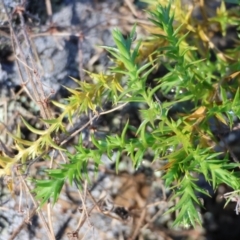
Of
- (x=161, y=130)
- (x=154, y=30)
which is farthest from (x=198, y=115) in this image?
(x=154, y=30)

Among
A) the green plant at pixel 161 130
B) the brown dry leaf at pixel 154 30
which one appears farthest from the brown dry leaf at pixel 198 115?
the brown dry leaf at pixel 154 30

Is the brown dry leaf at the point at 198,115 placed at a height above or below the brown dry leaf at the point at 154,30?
below

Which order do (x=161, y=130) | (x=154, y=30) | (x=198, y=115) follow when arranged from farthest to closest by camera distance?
(x=154, y=30), (x=198, y=115), (x=161, y=130)

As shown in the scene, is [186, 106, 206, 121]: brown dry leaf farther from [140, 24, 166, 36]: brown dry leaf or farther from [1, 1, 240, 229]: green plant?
[140, 24, 166, 36]: brown dry leaf

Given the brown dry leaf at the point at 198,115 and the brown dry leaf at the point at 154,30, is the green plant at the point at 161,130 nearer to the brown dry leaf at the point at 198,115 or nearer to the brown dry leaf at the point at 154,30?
the brown dry leaf at the point at 198,115

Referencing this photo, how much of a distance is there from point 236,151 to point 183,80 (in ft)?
1.64

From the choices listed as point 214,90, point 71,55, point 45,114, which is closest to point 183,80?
point 214,90

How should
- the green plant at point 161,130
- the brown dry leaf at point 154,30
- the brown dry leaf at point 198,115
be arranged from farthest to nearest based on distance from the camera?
the brown dry leaf at point 154,30
the brown dry leaf at point 198,115
the green plant at point 161,130

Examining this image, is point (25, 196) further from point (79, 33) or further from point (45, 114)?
point (79, 33)

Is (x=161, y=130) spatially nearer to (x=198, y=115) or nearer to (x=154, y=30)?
(x=198, y=115)

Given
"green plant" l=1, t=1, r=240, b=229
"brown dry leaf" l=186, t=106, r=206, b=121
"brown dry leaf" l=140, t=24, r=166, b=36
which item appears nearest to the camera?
"green plant" l=1, t=1, r=240, b=229

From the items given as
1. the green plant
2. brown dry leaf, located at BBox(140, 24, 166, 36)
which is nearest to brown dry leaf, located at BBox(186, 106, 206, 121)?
the green plant

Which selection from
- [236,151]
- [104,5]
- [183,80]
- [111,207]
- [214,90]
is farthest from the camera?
[104,5]

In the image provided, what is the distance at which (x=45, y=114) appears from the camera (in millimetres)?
1563
